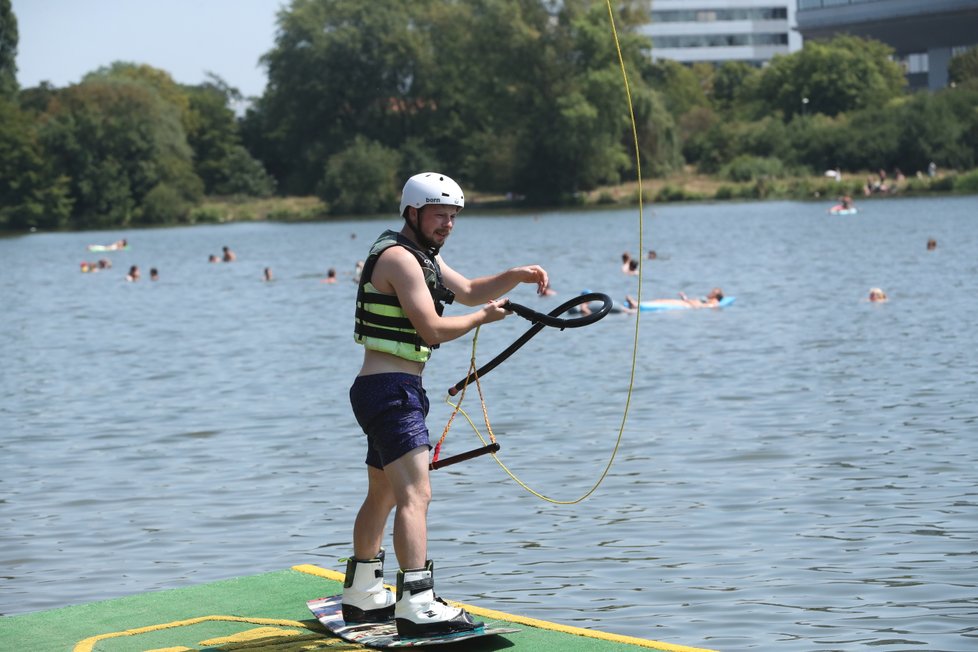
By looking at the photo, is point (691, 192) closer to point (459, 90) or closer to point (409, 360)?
point (459, 90)

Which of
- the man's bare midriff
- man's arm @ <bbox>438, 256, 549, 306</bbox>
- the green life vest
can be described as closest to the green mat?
the man's bare midriff

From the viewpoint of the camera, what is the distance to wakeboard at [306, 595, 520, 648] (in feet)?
24.1

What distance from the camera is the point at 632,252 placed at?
54625 millimetres

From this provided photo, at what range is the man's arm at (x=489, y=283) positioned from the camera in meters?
7.84

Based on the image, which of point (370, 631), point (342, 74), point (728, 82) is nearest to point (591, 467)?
point (370, 631)

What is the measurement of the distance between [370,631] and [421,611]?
40cm

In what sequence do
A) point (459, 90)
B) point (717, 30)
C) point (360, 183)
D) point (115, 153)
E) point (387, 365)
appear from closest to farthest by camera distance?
1. point (387, 365)
2. point (360, 183)
3. point (115, 153)
4. point (459, 90)
5. point (717, 30)

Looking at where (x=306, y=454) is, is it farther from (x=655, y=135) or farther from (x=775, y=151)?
(x=775, y=151)

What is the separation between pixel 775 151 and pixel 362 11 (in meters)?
35.1

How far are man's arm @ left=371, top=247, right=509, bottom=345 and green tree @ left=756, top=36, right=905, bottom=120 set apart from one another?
108 m

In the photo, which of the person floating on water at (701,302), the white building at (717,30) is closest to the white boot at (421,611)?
the person floating on water at (701,302)

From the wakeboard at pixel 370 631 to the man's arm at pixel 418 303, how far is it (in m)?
1.42

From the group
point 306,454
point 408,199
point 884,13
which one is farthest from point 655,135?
point 408,199

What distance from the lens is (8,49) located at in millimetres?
118875
